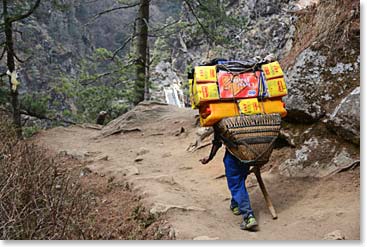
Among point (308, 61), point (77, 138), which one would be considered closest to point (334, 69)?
point (308, 61)

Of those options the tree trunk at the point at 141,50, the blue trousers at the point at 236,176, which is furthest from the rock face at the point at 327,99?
the tree trunk at the point at 141,50

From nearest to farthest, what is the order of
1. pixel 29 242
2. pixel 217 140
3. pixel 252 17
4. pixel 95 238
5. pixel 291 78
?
pixel 29 242 < pixel 95 238 < pixel 217 140 < pixel 291 78 < pixel 252 17

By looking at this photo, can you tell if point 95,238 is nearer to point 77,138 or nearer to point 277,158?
point 277,158

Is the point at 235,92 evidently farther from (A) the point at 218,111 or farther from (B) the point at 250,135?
(B) the point at 250,135

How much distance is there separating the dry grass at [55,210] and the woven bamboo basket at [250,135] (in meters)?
1.00

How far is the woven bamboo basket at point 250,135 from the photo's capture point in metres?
4.16

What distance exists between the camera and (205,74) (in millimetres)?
4227

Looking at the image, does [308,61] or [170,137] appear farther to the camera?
[170,137]

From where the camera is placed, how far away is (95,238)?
3.67 metres

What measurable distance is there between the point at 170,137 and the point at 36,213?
597cm

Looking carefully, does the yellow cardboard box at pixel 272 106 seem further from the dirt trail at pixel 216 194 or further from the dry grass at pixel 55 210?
the dry grass at pixel 55 210

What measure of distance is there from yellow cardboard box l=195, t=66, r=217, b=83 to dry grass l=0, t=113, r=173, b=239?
4.55ft

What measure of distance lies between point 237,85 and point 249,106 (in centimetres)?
24

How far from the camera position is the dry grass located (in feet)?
10.7
